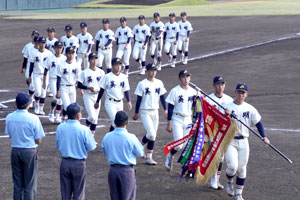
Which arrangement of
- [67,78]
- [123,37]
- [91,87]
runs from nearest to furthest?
[91,87] → [67,78] → [123,37]

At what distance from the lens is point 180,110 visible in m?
12.6

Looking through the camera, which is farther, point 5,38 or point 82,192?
point 5,38

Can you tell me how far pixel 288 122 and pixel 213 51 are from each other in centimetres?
1364

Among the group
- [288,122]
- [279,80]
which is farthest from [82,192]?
[279,80]

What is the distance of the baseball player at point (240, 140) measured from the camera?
11.0 m

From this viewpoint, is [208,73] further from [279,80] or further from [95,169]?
[95,169]

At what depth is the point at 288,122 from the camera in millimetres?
16859

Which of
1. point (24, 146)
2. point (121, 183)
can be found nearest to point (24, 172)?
point (24, 146)

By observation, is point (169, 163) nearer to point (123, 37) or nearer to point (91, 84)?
point (91, 84)

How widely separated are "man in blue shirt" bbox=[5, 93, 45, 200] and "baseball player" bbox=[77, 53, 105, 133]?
4702mm

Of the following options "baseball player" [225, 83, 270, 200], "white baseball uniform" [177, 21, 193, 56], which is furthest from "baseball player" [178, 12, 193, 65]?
"baseball player" [225, 83, 270, 200]

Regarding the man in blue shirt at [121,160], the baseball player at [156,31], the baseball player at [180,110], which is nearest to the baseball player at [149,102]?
the baseball player at [180,110]

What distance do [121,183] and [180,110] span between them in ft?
12.4

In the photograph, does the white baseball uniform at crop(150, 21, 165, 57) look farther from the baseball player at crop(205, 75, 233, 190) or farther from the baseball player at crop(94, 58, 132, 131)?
the baseball player at crop(205, 75, 233, 190)
